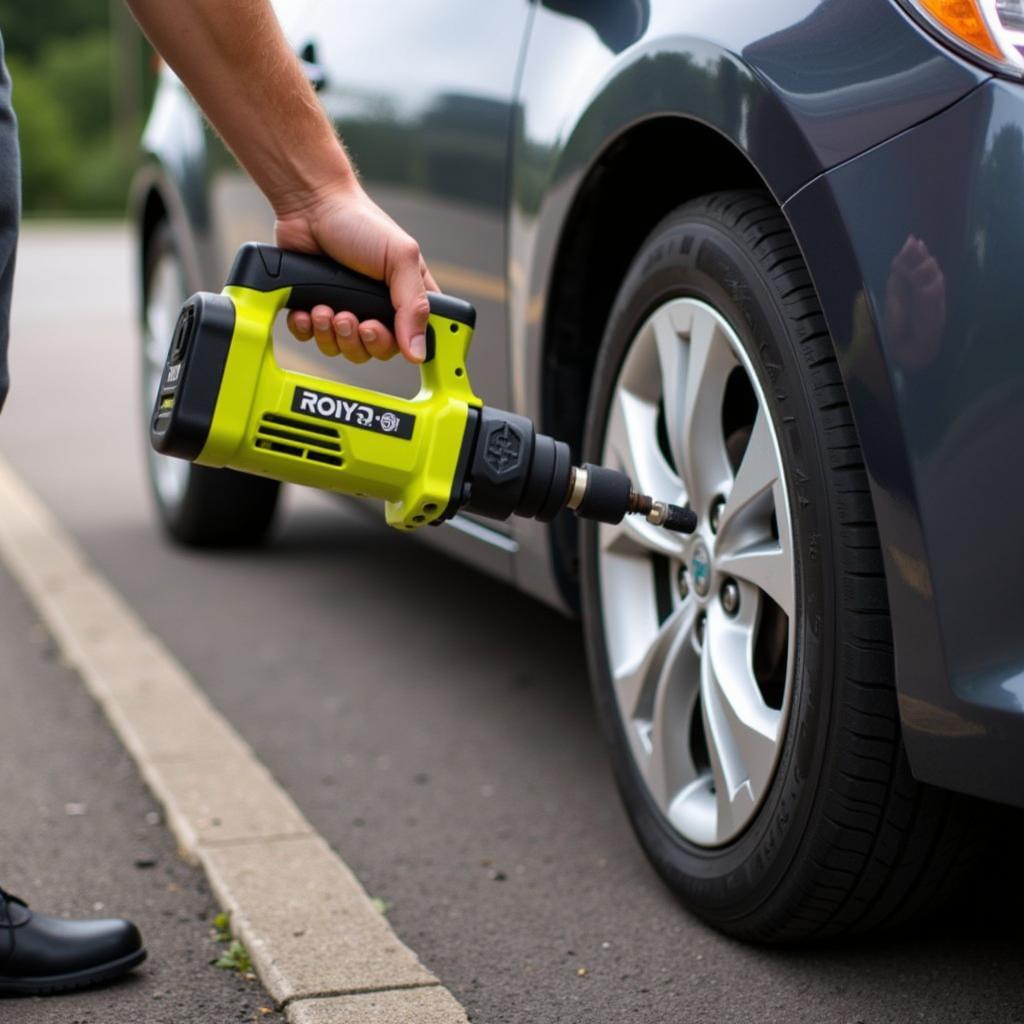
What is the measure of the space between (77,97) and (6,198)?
69.1 m

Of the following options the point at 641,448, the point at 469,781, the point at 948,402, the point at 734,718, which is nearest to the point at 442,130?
the point at 641,448

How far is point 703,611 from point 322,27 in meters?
1.81

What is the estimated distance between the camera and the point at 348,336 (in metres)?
1.92

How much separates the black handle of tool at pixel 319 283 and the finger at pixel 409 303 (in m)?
0.02

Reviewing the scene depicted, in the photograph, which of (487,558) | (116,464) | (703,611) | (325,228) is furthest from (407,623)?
(116,464)

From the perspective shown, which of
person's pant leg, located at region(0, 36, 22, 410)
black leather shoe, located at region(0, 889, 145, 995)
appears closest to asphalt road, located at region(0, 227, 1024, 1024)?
black leather shoe, located at region(0, 889, 145, 995)

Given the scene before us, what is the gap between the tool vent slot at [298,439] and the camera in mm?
1876

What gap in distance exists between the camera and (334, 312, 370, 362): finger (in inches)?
75.2

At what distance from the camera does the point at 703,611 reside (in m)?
2.18

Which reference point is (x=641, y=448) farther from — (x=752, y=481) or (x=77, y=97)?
(x=77, y=97)

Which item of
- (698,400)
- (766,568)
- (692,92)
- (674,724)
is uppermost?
(692,92)

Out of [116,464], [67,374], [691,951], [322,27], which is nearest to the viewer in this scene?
[691,951]

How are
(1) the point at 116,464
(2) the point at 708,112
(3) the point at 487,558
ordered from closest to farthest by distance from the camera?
(2) the point at 708,112
(3) the point at 487,558
(1) the point at 116,464

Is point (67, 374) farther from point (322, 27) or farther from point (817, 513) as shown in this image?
point (817, 513)
